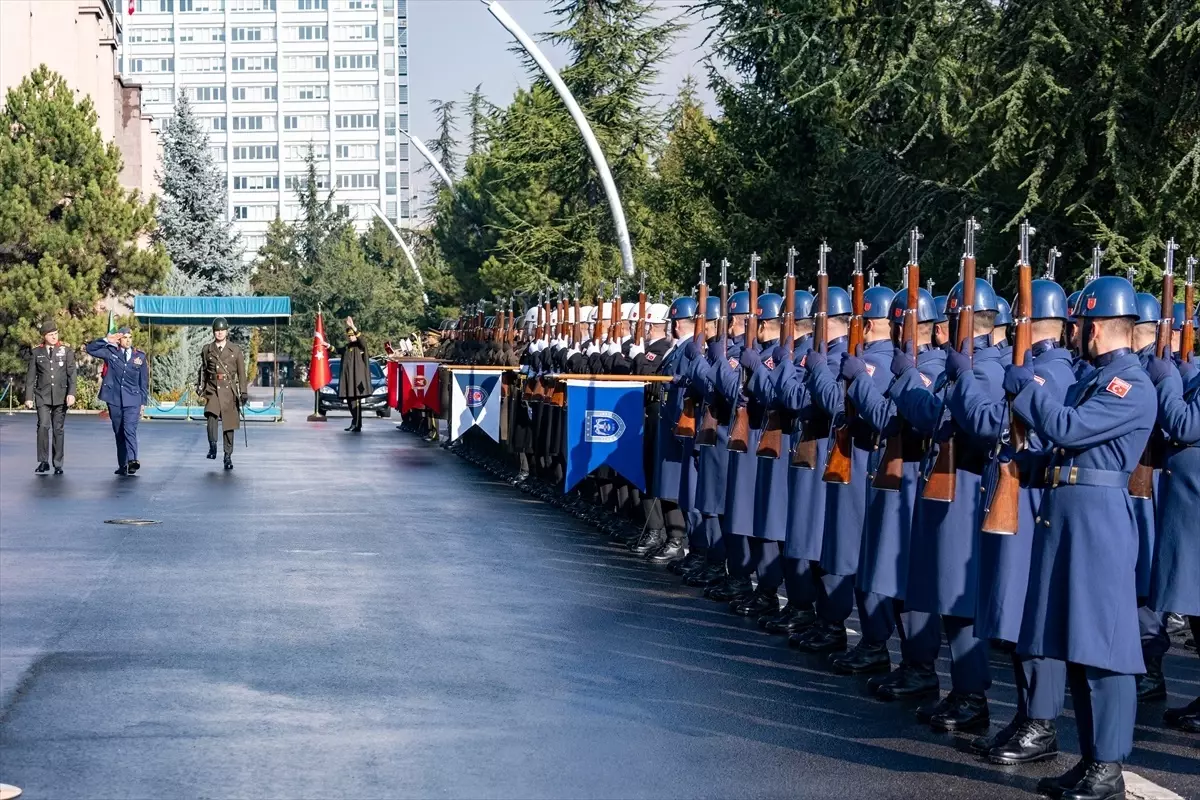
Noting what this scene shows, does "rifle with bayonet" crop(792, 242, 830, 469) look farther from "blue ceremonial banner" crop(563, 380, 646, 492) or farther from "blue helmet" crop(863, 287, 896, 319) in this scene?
"blue ceremonial banner" crop(563, 380, 646, 492)

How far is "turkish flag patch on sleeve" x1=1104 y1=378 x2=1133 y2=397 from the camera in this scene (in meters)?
6.54

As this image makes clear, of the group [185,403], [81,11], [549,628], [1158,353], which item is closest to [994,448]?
[1158,353]

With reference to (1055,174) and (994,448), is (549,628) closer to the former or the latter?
(994,448)

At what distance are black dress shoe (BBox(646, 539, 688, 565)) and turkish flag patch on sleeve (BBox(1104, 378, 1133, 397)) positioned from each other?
774cm

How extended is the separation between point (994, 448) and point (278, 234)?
9310cm

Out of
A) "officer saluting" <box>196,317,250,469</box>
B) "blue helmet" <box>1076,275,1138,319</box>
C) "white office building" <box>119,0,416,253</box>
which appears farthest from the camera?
"white office building" <box>119,0,416,253</box>

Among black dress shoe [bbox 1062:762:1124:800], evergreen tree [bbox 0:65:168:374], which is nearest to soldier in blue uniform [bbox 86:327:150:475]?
black dress shoe [bbox 1062:762:1124:800]

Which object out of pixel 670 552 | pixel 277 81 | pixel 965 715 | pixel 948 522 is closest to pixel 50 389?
pixel 670 552

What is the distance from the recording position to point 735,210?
2950cm

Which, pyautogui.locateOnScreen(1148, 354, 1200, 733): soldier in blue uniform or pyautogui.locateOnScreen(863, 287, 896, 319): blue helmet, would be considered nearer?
pyautogui.locateOnScreen(1148, 354, 1200, 733): soldier in blue uniform

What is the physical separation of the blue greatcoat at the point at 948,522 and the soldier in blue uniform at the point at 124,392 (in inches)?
633

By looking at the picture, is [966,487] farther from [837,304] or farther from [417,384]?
[417,384]

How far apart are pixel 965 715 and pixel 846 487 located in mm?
1804

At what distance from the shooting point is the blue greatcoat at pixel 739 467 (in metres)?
11.3
